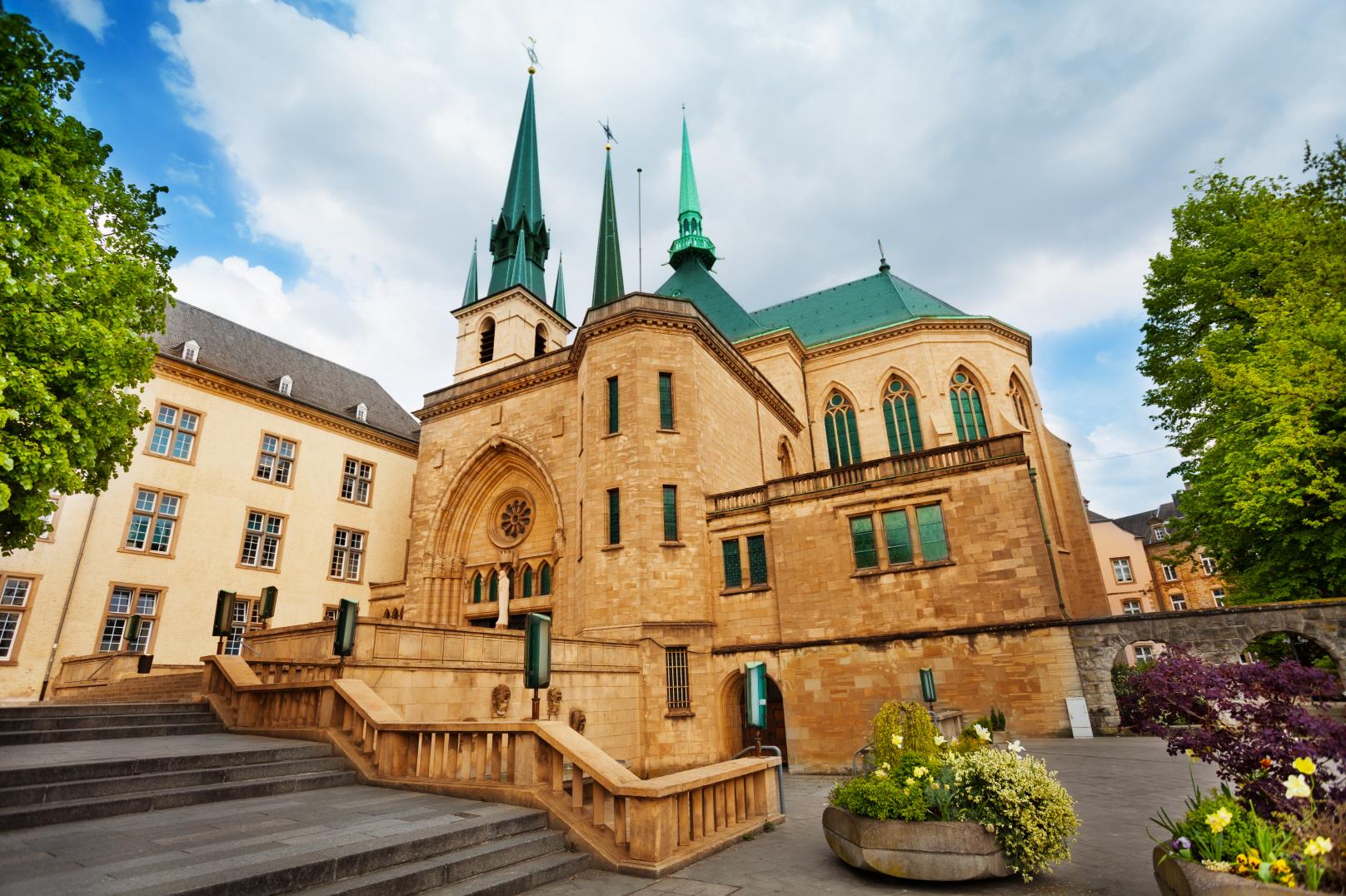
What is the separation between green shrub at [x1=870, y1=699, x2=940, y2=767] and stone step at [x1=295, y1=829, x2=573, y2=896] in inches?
122

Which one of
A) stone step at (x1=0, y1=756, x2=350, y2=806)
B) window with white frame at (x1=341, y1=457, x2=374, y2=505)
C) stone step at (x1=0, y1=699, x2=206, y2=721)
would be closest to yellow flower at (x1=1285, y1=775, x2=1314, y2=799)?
stone step at (x1=0, y1=756, x2=350, y2=806)

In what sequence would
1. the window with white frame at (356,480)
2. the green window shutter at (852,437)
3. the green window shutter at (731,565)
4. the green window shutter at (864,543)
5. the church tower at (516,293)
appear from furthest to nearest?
the church tower at (516,293)
the green window shutter at (852,437)
the window with white frame at (356,480)
the green window shutter at (731,565)
the green window shutter at (864,543)

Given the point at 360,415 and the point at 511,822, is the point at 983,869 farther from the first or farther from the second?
the point at 360,415

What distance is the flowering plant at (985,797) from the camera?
492 centimetres

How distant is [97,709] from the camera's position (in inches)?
406

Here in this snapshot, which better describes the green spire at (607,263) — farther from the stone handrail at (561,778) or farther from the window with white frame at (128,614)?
the stone handrail at (561,778)

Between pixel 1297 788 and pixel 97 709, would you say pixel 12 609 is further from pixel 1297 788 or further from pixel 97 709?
pixel 1297 788

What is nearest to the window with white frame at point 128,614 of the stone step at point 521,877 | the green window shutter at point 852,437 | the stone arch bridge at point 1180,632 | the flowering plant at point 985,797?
the stone step at point 521,877

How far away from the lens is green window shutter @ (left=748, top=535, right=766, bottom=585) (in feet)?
60.8

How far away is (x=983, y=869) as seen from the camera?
196 inches

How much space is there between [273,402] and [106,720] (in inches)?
699

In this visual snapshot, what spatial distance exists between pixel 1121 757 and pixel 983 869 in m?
8.82

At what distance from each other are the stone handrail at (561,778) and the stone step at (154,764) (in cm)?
52

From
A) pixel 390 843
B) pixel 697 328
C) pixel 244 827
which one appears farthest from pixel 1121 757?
pixel 697 328
